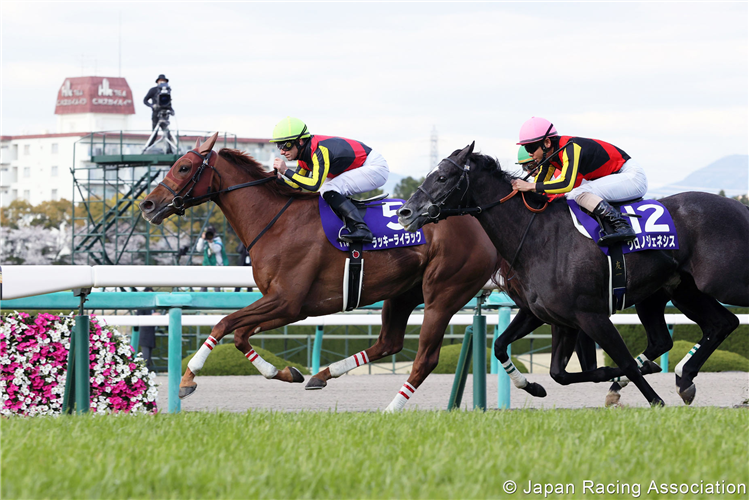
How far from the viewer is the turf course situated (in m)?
3.17

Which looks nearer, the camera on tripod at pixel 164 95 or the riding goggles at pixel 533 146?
the riding goggles at pixel 533 146

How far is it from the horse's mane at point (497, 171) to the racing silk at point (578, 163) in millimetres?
109

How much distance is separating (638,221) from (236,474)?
360 cm

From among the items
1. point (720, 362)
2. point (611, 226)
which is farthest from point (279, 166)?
point (720, 362)

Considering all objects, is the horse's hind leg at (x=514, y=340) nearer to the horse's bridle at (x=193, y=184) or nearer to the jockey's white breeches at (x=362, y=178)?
the jockey's white breeches at (x=362, y=178)

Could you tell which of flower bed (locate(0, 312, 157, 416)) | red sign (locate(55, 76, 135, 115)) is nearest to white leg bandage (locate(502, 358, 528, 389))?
flower bed (locate(0, 312, 157, 416))

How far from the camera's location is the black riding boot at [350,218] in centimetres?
617

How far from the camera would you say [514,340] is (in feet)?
21.2

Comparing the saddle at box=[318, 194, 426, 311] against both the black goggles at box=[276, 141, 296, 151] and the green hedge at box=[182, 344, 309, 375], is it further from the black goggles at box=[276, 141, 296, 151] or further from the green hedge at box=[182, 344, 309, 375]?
the green hedge at box=[182, 344, 309, 375]

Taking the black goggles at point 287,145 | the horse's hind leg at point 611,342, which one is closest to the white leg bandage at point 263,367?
the black goggles at point 287,145

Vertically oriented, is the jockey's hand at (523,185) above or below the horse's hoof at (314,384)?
above

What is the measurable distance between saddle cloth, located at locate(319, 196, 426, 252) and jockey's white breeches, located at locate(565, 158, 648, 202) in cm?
111

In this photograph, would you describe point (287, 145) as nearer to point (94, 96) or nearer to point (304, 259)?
point (304, 259)

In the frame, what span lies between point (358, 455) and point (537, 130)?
313cm
